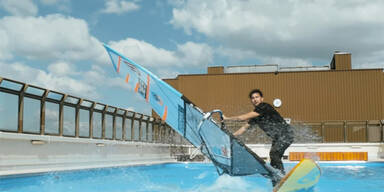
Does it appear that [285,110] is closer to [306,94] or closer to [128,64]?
[306,94]

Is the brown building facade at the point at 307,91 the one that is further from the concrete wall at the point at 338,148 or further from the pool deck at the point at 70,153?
the pool deck at the point at 70,153

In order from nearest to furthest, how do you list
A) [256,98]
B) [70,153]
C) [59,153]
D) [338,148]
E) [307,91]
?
[256,98], [59,153], [70,153], [338,148], [307,91]

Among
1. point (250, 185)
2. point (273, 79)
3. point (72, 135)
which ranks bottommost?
point (250, 185)

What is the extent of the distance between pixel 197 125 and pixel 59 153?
6536 mm

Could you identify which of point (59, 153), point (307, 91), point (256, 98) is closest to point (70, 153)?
point (59, 153)

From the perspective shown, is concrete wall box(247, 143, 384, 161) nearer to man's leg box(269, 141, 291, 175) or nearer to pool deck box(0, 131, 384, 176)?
pool deck box(0, 131, 384, 176)

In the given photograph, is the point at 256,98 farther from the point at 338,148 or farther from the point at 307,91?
the point at 307,91

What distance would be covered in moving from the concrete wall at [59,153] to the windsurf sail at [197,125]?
3953mm

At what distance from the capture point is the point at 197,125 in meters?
6.29

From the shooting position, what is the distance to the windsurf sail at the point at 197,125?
6051mm

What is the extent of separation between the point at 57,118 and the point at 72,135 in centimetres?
99

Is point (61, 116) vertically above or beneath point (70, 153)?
above

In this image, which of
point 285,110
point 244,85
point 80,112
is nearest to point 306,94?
point 285,110

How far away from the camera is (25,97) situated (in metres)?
10.2
